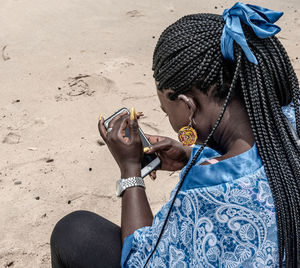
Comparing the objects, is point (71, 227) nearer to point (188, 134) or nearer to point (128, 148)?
point (128, 148)

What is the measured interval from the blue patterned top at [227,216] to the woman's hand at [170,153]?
66 cm

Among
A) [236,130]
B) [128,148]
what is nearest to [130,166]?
[128,148]

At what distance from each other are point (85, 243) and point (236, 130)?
907 mm

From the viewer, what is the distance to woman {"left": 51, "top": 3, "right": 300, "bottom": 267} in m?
1.26

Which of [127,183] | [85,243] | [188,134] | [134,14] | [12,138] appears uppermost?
[188,134]

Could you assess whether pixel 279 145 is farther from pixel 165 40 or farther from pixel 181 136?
pixel 165 40

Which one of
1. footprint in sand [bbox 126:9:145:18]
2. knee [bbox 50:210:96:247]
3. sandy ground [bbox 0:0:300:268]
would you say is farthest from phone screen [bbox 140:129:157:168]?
footprint in sand [bbox 126:9:145:18]

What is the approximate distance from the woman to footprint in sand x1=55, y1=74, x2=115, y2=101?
6.89ft

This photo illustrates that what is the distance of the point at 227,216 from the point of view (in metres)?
1.26

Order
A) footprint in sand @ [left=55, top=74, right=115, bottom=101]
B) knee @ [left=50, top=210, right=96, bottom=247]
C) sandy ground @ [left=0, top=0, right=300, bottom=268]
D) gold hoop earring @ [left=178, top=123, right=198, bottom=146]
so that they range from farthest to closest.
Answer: footprint in sand @ [left=55, top=74, right=115, bottom=101], sandy ground @ [left=0, top=0, right=300, bottom=268], knee @ [left=50, top=210, right=96, bottom=247], gold hoop earring @ [left=178, top=123, right=198, bottom=146]

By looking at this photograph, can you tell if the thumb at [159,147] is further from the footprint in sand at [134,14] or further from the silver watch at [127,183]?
the footprint in sand at [134,14]

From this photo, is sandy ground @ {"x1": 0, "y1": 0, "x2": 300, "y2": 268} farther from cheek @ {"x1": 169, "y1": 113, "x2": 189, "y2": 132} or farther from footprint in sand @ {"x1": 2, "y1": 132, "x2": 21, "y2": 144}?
cheek @ {"x1": 169, "y1": 113, "x2": 189, "y2": 132}

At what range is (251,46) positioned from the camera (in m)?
1.41

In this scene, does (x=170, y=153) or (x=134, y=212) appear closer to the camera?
(x=134, y=212)
